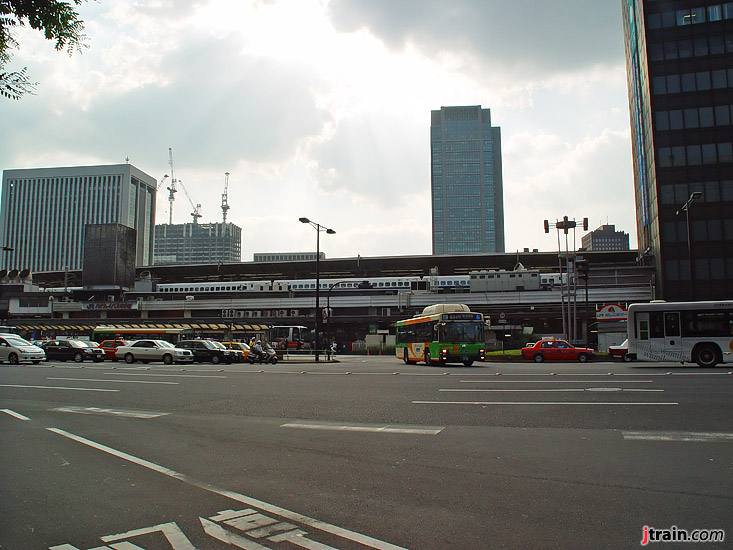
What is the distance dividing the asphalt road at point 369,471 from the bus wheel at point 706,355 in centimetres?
1001

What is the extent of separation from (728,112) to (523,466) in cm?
6276

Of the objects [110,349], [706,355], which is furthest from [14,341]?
[706,355]

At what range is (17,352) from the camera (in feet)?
91.3

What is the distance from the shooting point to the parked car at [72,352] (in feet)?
111

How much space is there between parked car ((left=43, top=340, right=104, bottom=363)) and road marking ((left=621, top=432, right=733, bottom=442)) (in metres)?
33.3

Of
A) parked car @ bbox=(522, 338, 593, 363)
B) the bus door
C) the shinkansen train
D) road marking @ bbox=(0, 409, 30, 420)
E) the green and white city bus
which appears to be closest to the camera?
road marking @ bbox=(0, 409, 30, 420)

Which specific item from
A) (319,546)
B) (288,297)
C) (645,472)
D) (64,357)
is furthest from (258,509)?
(288,297)

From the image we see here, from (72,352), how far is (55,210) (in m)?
148

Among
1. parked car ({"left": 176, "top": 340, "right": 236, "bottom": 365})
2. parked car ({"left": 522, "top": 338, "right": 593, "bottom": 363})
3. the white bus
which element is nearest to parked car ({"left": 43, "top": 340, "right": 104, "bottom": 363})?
parked car ({"left": 176, "top": 340, "right": 236, "bottom": 365})

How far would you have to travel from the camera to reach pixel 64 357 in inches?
1367

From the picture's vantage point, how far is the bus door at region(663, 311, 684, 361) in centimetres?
2211

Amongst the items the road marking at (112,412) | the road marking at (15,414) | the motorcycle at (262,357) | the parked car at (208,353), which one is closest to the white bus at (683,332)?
the road marking at (112,412)

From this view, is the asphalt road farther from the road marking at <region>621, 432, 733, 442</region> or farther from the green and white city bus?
the green and white city bus

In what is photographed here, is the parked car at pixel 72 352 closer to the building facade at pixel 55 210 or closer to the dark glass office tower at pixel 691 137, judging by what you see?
the dark glass office tower at pixel 691 137
